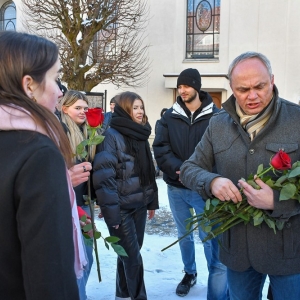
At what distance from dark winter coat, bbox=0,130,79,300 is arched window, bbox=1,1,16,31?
58.8 feet

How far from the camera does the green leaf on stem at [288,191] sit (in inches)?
74.8

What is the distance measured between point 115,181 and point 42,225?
6.87 feet

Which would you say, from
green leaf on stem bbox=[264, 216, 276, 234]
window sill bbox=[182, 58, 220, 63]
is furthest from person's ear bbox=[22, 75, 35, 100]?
window sill bbox=[182, 58, 220, 63]

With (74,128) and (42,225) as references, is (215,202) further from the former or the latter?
(74,128)

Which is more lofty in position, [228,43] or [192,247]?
[228,43]

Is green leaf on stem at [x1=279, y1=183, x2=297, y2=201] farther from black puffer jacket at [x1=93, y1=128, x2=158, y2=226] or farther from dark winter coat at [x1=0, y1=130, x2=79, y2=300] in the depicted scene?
black puffer jacket at [x1=93, y1=128, x2=158, y2=226]

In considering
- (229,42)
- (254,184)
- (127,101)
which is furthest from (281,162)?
(229,42)

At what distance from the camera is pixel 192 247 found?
3.92 m

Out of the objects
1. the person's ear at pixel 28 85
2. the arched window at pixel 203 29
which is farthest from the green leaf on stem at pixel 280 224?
the arched window at pixel 203 29

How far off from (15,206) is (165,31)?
14.5 meters

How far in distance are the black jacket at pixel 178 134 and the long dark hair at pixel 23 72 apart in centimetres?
254

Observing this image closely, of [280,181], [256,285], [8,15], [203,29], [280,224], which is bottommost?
[256,285]

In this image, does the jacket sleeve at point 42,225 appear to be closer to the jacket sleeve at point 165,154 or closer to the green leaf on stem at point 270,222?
the green leaf on stem at point 270,222

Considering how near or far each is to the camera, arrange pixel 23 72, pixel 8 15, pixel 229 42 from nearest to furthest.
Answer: pixel 23 72, pixel 229 42, pixel 8 15
